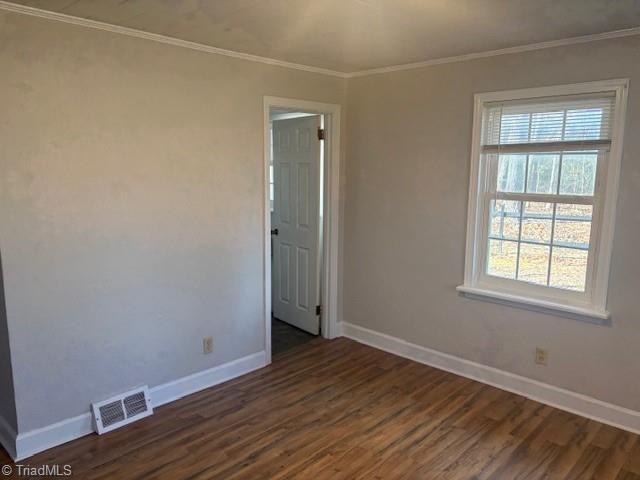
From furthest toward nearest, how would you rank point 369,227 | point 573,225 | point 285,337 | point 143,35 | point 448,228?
1. point 285,337
2. point 369,227
3. point 448,228
4. point 573,225
5. point 143,35

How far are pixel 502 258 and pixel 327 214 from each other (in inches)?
59.1

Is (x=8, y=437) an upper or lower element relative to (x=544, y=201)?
lower

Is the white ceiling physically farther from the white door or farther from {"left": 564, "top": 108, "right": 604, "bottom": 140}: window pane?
the white door

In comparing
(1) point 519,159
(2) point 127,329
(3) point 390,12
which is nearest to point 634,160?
(1) point 519,159

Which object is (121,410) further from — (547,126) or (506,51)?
(506,51)

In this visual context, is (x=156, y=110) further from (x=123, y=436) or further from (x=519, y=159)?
(x=519, y=159)

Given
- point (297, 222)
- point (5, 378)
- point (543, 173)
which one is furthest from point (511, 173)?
point (5, 378)

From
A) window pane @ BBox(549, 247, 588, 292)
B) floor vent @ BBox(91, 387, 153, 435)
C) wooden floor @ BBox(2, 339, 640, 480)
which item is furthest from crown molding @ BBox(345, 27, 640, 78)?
floor vent @ BBox(91, 387, 153, 435)

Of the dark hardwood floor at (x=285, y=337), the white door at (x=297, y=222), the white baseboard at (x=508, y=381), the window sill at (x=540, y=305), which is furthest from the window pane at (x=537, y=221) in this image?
the dark hardwood floor at (x=285, y=337)

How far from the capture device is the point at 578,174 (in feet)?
9.76

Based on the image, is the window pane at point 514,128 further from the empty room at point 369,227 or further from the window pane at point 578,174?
the window pane at point 578,174

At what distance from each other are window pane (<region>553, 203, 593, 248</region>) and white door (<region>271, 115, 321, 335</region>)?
6.35 feet

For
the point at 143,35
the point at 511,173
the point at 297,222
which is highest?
the point at 143,35

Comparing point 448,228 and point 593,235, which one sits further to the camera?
point 448,228
